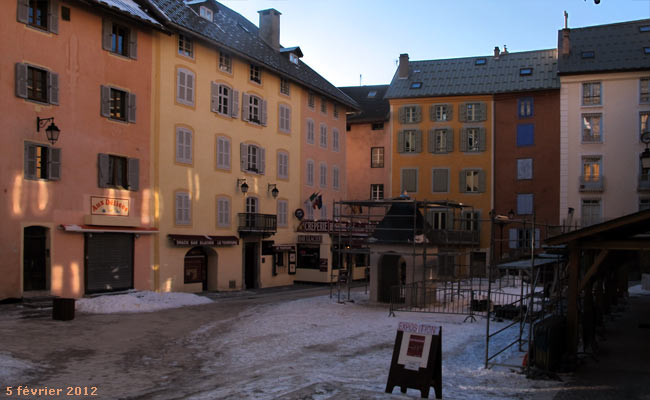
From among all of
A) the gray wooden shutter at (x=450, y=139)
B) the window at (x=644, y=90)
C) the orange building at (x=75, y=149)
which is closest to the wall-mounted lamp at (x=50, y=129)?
the orange building at (x=75, y=149)

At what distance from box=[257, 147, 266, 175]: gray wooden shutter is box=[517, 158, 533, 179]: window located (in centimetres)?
1914

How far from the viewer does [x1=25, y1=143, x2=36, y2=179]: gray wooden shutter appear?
21609mm

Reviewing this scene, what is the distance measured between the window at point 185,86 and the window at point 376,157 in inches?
893

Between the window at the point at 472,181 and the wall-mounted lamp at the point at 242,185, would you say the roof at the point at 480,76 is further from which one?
the wall-mounted lamp at the point at 242,185

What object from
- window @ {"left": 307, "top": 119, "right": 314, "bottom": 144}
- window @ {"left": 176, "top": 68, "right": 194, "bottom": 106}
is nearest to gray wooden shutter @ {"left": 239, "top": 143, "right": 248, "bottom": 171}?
window @ {"left": 176, "top": 68, "right": 194, "bottom": 106}

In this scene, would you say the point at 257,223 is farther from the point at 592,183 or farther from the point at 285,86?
the point at 592,183

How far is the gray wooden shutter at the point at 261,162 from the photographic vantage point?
3368cm

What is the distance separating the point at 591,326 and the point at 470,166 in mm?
30408

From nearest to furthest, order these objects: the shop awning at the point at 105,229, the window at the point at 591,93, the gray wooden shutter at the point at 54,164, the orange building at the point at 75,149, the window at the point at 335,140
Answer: the orange building at the point at 75,149
the gray wooden shutter at the point at 54,164
the shop awning at the point at 105,229
the window at the point at 591,93
the window at the point at 335,140

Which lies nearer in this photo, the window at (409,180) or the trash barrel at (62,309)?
the trash barrel at (62,309)

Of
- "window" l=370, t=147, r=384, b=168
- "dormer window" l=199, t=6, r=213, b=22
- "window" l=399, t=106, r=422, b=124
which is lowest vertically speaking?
"window" l=370, t=147, r=384, b=168

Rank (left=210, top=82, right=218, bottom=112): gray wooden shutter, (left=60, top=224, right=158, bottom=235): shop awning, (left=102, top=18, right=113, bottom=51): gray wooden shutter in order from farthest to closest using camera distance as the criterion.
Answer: (left=210, top=82, right=218, bottom=112): gray wooden shutter < (left=102, top=18, right=113, bottom=51): gray wooden shutter < (left=60, top=224, right=158, bottom=235): shop awning

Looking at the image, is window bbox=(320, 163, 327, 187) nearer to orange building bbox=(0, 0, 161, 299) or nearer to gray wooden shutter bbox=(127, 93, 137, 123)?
orange building bbox=(0, 0, 161, 299)

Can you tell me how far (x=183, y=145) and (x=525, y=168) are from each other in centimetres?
2516
